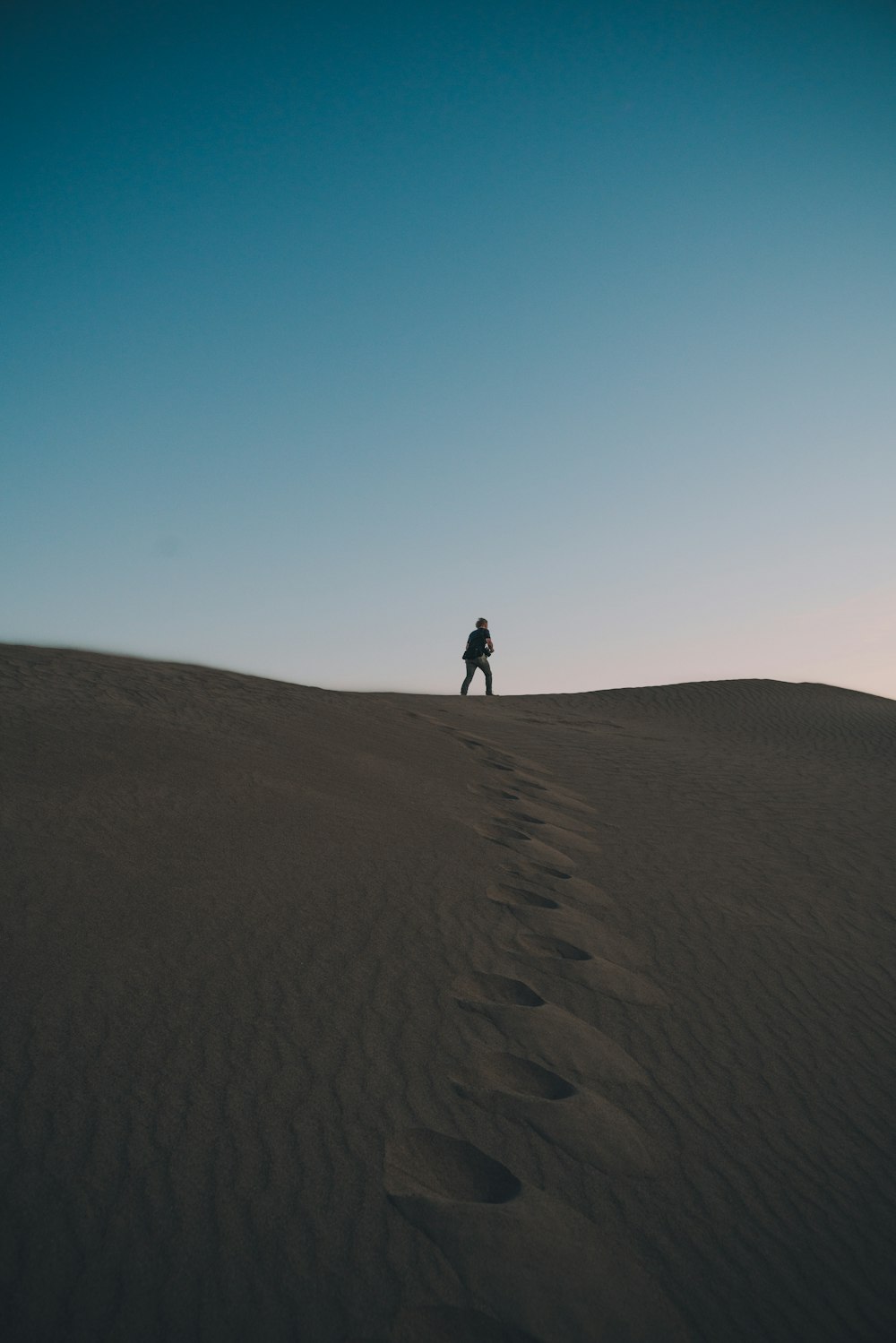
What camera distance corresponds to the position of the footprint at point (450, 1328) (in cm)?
191

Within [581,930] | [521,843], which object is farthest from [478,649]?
[581,930]

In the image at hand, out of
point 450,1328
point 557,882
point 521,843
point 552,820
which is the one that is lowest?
point 450,1328

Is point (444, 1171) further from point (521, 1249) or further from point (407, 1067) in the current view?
point (407, 1067)

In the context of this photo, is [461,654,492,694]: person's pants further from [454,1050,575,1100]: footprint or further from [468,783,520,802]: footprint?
[454,1050,575,1100]: footprint

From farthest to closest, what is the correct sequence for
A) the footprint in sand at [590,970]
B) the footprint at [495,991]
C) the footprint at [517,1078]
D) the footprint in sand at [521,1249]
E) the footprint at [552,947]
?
the footprint at [552,947] → the footprint in sand at [590,970] → the footprint at [495,991] → the footprint at [517,1078] → the footprint in sand at [521,1249]

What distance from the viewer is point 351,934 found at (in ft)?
12.3

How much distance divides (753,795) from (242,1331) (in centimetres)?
770

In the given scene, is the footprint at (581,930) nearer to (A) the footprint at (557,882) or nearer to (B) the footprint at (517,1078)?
(A) the footprint at (557,882)

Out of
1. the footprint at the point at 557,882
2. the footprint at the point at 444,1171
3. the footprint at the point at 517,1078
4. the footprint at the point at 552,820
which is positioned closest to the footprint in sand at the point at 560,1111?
the footprint at the point at 517,1078

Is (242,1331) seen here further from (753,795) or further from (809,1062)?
(753,795)

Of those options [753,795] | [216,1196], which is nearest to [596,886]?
[216,1196]

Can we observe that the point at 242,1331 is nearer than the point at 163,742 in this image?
Yes

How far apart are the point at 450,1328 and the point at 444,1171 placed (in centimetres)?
50

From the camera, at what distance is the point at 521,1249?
2.20 meters
